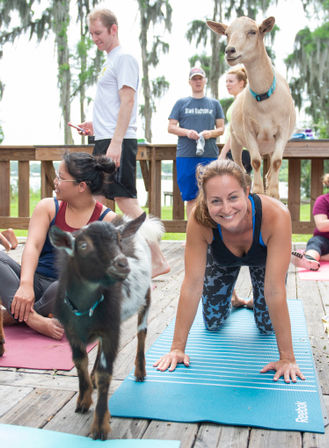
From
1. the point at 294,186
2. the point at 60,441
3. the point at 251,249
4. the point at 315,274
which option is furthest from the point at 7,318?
the point at 294,186

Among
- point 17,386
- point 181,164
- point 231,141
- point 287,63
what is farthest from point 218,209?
point 287,63

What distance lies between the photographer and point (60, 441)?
1.80 m

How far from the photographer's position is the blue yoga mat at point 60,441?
69.9 inches

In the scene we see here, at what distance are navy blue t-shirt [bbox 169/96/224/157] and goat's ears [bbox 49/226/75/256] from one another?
4380 millimetres

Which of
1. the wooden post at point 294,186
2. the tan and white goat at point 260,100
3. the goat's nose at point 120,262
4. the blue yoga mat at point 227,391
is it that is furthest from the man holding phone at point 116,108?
the wooden post at point 294,186

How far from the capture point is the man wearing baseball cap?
5906 millimetres

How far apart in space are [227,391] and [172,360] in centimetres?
38

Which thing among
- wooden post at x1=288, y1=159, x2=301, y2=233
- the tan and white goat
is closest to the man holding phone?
the tan and white goat

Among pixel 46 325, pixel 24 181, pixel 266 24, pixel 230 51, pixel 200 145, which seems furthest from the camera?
pixel 24 181

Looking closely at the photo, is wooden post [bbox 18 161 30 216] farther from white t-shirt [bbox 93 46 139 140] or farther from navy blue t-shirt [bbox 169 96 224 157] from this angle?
white t-shirt [bbox 93 46 139 140]

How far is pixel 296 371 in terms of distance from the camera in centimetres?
240

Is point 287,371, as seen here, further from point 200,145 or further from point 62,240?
point 200,145

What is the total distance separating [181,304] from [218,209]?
58 centimetres

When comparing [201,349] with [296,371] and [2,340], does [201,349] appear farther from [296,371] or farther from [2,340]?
[2,340]
